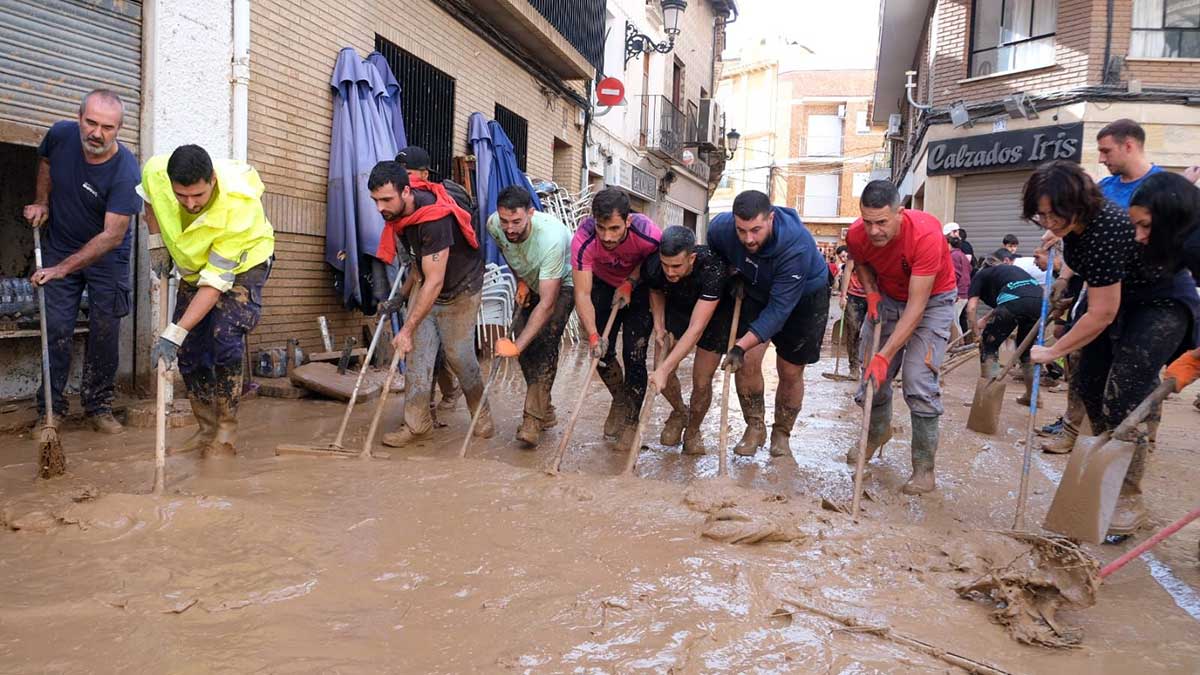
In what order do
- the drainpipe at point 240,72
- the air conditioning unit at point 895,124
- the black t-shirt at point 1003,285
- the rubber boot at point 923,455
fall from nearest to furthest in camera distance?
1. the rubber boot at point 923,455
2. the drainpipe at point 240,72
3. the black t-shirt at point 1003,285
4. the air conditioning unit at point 895,124

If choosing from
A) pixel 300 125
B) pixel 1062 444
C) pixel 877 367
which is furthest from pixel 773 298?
pixel 300 125

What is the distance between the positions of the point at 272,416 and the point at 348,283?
5.86 ft

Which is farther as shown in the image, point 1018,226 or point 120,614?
point 1018,226

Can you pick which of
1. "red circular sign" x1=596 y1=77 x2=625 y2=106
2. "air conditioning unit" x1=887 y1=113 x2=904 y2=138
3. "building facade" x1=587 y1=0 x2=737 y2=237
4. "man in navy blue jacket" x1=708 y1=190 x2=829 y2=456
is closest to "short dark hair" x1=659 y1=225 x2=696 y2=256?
"man in navy blue jacket" x1=708 y1=190 x2=829 y2=456

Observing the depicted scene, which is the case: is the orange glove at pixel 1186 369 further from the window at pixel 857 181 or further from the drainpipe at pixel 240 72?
the window at pixel 857 181

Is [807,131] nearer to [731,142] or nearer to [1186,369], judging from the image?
[731,142]

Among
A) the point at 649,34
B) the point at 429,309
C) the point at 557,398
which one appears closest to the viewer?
the point at 429,309

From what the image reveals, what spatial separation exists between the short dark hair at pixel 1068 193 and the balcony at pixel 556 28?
6.91m

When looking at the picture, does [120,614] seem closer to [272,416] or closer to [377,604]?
[377,604]

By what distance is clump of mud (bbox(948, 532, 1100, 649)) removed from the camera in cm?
240

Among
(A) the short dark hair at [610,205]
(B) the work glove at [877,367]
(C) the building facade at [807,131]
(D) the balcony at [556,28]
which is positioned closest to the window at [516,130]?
(D) the balcony at [556,28]

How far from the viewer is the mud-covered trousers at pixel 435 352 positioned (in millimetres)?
4605

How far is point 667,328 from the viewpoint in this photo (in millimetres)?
4773

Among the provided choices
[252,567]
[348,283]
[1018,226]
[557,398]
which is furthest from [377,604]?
[1018,226]
